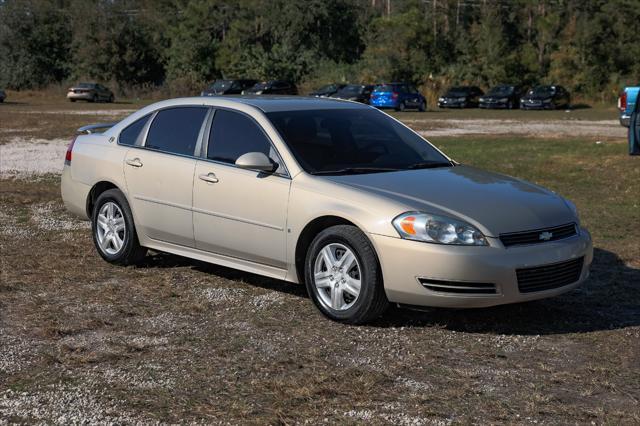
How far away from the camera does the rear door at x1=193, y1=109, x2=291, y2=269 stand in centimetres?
693

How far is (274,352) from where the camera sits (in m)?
5.79

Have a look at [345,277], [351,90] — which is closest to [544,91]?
[351,90]

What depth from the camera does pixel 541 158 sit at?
18.6 metres

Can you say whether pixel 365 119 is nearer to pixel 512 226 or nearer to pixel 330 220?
pixel 330 220

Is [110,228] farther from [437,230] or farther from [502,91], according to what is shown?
[502,91]

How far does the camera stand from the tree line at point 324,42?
69.1m

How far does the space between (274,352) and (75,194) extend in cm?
382

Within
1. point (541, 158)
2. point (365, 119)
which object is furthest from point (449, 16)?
point (365, 119)

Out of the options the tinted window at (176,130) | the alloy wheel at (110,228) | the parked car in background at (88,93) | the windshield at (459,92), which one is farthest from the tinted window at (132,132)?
the parked car in background at (88,93)

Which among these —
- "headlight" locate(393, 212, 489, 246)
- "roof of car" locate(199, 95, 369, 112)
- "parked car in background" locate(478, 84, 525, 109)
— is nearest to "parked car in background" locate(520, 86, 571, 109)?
"parked car in background" locate(478, 84, 525, 109)

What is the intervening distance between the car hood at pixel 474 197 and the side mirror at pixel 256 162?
1.52 ft

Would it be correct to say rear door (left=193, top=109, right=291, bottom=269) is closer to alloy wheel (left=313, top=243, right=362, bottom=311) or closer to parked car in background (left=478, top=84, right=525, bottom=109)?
alloy wheel (left=313, top=243, right=362, bottom=311)

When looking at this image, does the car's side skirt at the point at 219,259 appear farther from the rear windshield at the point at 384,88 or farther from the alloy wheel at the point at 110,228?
the rear windshield at the point at 384,88

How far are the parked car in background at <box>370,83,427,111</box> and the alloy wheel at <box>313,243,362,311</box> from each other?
143ft
